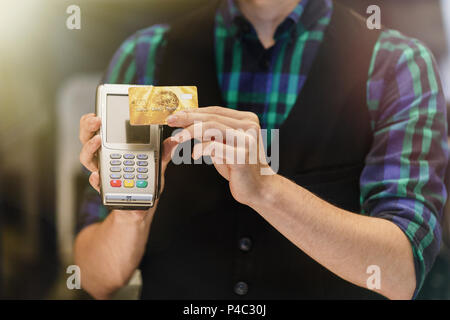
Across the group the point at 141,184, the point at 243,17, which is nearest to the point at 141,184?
the point at 141,184

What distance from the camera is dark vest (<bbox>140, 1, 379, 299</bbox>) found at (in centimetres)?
78

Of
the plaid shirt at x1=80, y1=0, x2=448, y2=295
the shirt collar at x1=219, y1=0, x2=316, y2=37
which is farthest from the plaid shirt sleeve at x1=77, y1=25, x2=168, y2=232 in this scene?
the shirt collar at x1=219, y1=0, x2=316, y2=37

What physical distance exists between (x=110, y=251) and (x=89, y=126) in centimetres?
25

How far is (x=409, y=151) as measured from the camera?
0.77 metres

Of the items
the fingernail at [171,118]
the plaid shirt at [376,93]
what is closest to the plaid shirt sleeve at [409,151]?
the plaid shirt at [376,93]

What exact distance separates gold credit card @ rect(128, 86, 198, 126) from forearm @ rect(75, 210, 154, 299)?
0.67ft

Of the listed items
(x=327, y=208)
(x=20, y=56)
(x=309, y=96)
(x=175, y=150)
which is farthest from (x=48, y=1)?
(x=327, y=208)

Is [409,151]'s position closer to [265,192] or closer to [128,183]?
[265,192]

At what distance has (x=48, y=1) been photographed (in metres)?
0.86

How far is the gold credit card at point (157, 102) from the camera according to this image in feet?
2.10

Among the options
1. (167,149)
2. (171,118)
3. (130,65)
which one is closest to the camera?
(171,118)

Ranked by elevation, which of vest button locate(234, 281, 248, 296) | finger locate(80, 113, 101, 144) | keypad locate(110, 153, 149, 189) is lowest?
vest button locate(234, 281, 248, 296)

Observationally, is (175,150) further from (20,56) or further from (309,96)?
(20,56)

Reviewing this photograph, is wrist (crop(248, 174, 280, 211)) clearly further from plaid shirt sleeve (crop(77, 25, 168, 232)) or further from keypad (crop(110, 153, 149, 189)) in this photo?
plaid shirt sleeve (crop(77, 25, 168, 232))
